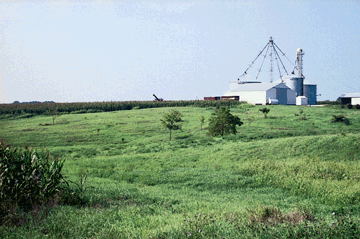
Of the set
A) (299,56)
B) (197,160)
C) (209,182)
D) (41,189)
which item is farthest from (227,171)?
(299,56)

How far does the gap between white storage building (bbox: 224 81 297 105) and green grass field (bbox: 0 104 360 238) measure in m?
38.2

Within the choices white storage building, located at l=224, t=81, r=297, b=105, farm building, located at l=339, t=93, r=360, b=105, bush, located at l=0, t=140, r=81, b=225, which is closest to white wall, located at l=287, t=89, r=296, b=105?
white storage building, located at l=224, t=81, r=297, b=105

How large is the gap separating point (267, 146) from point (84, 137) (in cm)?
2264

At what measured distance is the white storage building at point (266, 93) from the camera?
7256 cm

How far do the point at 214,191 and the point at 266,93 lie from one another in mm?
62443

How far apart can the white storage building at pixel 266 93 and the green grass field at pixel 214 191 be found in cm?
3825

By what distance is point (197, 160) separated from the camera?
22156 mm

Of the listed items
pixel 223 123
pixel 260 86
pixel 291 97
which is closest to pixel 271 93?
pixel 260 86

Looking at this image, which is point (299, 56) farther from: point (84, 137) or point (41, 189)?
point (41, 189)

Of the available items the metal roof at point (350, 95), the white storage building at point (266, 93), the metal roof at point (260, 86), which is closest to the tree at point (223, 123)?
the white storage building at point (266, 93)

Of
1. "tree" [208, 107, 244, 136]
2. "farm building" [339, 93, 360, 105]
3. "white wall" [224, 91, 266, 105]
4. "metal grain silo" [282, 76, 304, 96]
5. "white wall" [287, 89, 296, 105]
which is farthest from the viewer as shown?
"metal grain silo" [282, 76, 304, 96]

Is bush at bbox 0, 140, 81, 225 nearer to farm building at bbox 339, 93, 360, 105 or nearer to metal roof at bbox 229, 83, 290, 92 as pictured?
metal roof at bbox 229, 83, 290, 92

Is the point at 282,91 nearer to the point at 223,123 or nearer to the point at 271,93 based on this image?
the point at 271,93

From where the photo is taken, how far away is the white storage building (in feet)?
238
